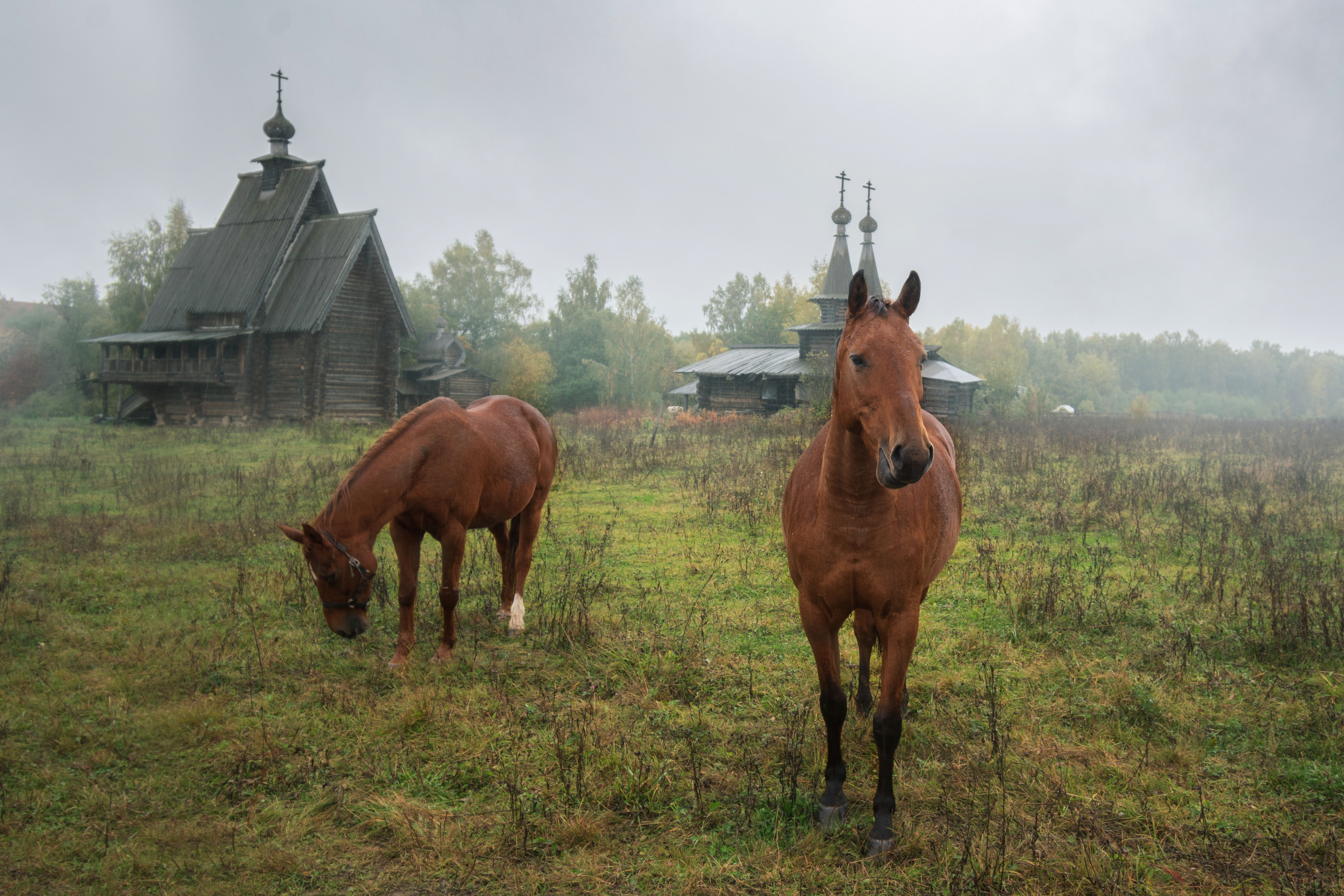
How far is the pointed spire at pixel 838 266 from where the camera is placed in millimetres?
35438

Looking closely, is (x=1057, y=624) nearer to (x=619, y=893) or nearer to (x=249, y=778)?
(x=619, y=893)

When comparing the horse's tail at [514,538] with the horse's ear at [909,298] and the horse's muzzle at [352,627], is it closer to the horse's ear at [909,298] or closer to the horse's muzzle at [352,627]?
the horse's muzzle at [352,627]

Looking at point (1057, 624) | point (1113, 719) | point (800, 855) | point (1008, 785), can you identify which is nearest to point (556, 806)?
point (800, 855)

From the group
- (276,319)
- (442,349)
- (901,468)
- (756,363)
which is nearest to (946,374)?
(756,363)

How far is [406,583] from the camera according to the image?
5.36m

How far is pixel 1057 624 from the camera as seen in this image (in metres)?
5.91

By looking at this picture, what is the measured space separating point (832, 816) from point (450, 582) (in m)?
3.12

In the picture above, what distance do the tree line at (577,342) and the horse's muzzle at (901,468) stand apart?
1383 inches

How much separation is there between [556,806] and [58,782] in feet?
8.27

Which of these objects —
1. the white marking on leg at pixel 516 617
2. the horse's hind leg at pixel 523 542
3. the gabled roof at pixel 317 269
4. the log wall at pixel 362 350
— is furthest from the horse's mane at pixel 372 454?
the log wall at pixel 362 350

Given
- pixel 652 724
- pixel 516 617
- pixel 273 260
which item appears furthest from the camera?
pixel 273 260

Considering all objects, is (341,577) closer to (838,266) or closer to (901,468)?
(901,468)

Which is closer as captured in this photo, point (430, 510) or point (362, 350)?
point (430, 510)

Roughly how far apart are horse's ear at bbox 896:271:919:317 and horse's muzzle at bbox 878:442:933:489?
63 centimetres
